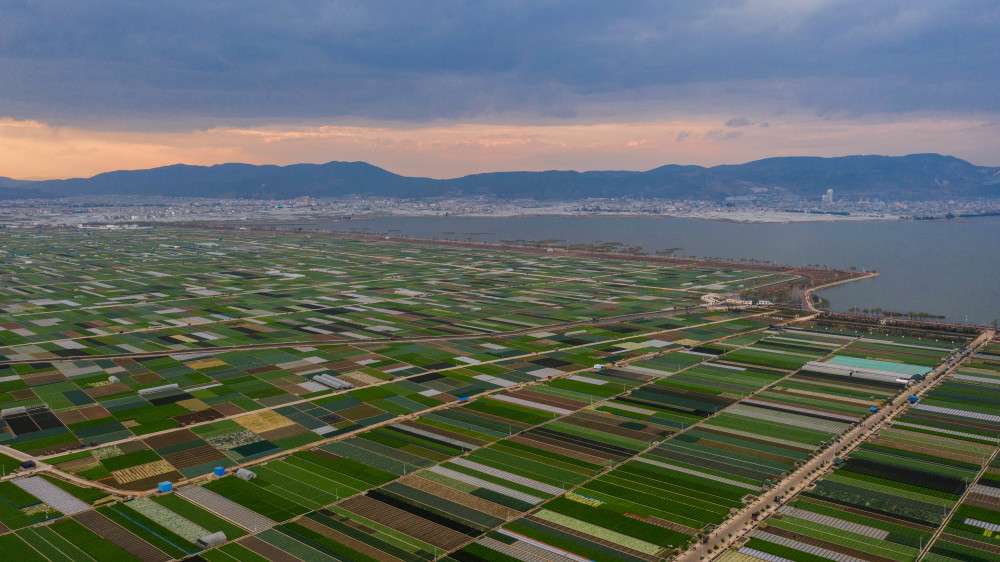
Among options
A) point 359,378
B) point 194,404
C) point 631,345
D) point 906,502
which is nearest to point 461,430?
point 359,378

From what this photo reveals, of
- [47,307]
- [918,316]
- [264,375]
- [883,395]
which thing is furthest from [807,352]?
[47,307]

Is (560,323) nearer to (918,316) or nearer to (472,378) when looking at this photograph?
(472,378)

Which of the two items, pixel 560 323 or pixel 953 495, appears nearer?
pixel 953 495

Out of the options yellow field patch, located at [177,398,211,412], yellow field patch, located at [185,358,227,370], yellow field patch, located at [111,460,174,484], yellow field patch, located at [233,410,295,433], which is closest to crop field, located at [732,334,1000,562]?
yellow field patch, located at [233,410,295,433]

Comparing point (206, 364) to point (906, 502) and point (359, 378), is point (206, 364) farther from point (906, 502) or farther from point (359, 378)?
point (906, 502)

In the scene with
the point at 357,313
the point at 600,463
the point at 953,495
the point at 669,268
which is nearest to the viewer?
the point at 953,495

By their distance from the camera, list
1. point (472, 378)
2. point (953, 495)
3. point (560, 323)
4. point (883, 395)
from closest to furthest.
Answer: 1. point (953, 495)
2. point (883, 395)
3. point (472, 378)
4. point (560, 323)
